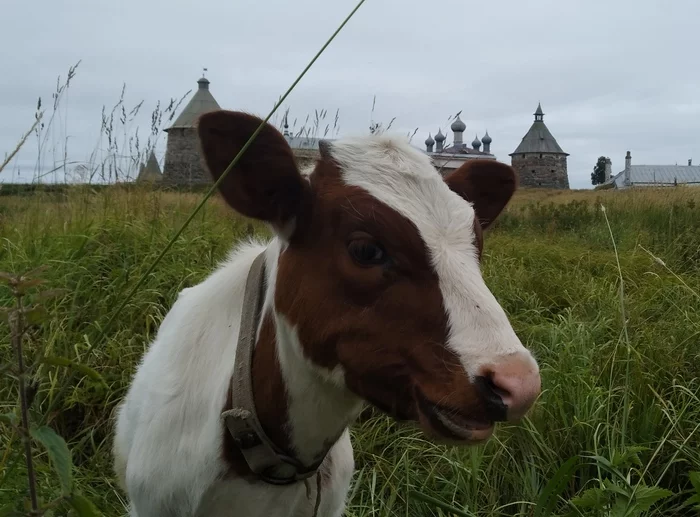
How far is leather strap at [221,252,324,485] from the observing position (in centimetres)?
156

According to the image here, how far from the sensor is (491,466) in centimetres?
274

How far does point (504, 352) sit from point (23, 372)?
88 centimetres

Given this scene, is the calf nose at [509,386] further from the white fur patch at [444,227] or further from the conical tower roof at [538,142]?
the conical tower roof at [538,142]

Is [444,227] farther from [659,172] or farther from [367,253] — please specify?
[659,172]

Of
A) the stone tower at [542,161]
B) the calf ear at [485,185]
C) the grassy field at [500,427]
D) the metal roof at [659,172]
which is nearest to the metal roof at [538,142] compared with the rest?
the stone tower at [542,161]

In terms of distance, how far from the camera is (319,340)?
4.84 ft

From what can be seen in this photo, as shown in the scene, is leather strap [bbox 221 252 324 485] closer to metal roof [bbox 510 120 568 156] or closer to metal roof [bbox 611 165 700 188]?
metal roof [bbox 510 120 568 156]

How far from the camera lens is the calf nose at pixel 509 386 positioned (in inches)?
44.8

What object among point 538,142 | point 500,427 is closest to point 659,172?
point 538,142

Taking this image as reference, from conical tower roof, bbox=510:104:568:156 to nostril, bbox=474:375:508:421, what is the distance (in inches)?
2178

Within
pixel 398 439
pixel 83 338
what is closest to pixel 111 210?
pixel 83 338

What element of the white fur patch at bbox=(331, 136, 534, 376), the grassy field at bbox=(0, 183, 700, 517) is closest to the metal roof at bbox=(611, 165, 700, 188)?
the grassy field at bbox=(0, 183, 700, 517)

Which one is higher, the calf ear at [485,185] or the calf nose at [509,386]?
the calf ear at [485,185]

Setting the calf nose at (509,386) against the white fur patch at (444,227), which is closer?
the calf nose at (509,386)
